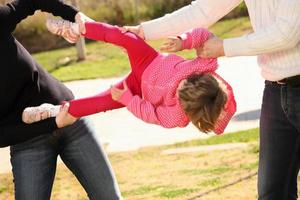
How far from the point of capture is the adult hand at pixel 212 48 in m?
2.71

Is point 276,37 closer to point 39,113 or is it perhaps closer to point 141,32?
point 141,32

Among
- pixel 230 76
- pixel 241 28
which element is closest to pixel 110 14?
pixel 241 28

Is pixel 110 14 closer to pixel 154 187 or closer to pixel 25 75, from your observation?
pixel 154 187

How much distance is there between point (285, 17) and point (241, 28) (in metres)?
13.6

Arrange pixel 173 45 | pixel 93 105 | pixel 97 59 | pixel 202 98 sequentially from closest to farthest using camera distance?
pixel 202 98
pixel 173 45
pixel 93 105
pixel 97 59

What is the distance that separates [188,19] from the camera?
3.03 meters

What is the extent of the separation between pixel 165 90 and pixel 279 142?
1.92ft

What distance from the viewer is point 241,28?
52.4ft

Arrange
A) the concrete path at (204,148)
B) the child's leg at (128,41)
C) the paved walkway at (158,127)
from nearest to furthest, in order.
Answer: the child's leg at (128,41)
the concrete path at (204,148)
the paved walkway at (158,127)

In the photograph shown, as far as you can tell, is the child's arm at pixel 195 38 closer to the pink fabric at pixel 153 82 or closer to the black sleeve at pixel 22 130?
the pink fabric at pixel 153 82

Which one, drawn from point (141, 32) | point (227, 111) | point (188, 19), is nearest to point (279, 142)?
point (227, 111)

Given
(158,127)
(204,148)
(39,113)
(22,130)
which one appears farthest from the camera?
(158,127)

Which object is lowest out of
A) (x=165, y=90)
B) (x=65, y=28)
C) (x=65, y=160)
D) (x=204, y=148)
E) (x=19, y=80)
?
(x=204, y=148)

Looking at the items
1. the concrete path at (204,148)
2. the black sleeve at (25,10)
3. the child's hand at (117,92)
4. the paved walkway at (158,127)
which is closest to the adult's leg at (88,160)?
the child's hand at (117,92)
